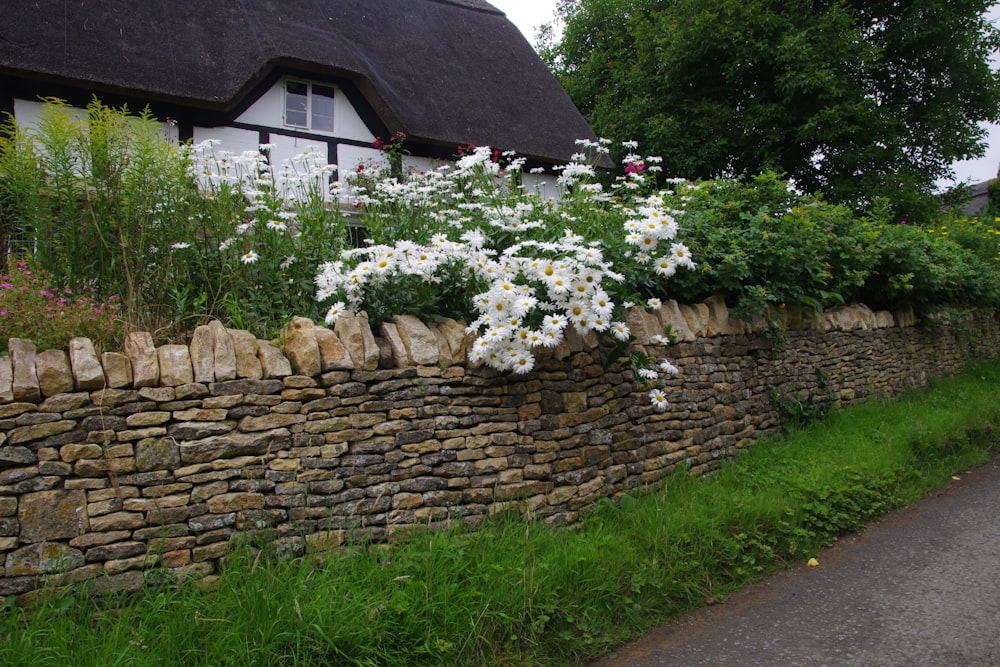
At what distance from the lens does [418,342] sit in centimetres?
392

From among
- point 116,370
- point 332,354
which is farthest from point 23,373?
point 332,354

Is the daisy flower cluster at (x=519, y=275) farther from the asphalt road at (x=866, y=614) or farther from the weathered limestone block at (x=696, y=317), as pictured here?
the asphalt road at (x=866, y=614)

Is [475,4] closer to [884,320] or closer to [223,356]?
[884,320]

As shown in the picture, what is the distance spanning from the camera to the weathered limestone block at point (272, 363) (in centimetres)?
346

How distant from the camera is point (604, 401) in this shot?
4.65m

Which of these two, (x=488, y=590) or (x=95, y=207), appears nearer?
(x=488, y=590)

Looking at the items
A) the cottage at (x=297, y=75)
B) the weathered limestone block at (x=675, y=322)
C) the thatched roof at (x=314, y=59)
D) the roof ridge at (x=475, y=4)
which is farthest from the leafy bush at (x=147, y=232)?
the roof ridge at (x=475, y=4)

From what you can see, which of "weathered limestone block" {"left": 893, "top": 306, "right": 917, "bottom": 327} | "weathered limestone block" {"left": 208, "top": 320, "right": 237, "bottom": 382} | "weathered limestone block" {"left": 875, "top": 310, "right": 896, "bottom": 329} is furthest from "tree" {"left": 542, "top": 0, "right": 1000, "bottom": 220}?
"weathered limestone block" {"left": 208, "top": 320, "right": 237, "bottom": 382}

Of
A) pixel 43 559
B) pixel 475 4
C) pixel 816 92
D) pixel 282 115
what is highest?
pixel 475 4

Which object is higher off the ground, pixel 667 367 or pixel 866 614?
pixel 667 367

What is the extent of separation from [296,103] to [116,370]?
7.63m

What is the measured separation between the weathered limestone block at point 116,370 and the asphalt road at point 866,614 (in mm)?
2548

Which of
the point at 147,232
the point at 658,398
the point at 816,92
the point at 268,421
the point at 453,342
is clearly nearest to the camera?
the point at 268,421

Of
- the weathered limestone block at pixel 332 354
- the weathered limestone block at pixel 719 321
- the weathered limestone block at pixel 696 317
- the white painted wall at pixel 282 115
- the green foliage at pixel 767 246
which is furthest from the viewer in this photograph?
the white painted wall at pixel 282 115
